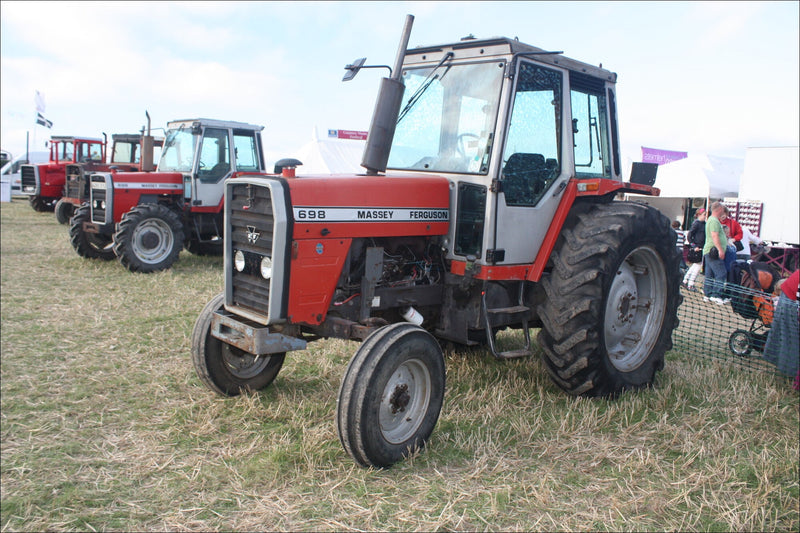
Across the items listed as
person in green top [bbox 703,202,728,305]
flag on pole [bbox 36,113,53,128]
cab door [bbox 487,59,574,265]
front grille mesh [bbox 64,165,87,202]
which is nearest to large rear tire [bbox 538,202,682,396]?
cab door [bbox 487,59,574,265]

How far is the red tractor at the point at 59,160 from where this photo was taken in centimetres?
1805

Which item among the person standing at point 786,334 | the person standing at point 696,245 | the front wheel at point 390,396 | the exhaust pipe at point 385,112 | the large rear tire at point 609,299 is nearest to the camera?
the front wheel at point 390,396

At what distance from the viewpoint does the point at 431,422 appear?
367 centimetres

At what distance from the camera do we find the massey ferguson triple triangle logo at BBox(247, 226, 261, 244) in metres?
3.67

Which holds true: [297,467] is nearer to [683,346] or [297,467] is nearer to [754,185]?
[683,346]

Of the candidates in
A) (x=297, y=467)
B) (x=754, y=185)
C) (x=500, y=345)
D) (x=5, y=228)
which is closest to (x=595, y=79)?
(x=500, y=345)

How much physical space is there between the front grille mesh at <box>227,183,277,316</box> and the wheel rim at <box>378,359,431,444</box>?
883 millimetres

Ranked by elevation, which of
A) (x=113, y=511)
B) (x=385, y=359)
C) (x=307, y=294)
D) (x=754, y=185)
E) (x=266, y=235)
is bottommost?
(x=113, y=511)

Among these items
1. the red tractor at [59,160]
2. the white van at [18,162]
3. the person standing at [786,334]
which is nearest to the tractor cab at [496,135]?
the person standing at [786,334]

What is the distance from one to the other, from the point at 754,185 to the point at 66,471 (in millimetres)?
14158

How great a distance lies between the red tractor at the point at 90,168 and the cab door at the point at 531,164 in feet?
34.2

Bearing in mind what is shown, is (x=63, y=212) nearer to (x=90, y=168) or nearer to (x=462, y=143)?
(x=90, y=168)

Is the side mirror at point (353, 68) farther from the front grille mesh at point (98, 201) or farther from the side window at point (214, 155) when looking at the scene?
the front grille mesh at point (98, 201)

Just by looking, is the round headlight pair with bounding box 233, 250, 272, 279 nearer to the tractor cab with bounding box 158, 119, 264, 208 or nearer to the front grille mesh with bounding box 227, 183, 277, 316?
the front grille mesh with bounding box 227, 183, 277, 316
